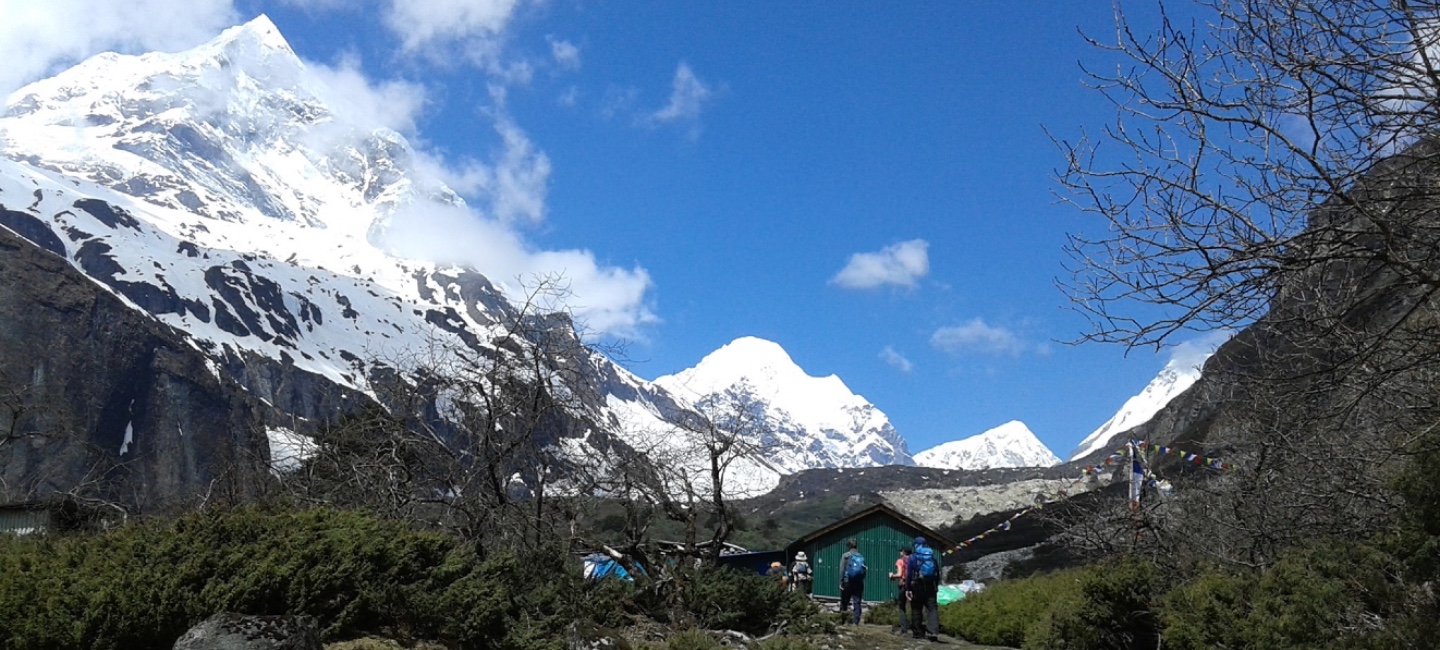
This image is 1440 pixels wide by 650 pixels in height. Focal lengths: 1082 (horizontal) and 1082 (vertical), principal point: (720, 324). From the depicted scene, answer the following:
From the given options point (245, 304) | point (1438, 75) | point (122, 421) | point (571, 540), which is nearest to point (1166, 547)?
point (571, 540)

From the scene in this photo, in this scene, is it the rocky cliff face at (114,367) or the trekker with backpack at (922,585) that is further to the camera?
the rocky cliff face at (114,367)

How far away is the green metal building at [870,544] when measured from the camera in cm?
3778

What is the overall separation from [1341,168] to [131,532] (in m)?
7.90

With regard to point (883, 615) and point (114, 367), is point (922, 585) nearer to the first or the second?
point (883, 615)

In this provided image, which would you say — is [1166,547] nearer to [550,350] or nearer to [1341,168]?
[550,350]

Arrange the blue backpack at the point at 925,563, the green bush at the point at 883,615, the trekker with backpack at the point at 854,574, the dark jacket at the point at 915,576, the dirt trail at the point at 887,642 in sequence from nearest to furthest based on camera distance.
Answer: the dirt trail at the point at 887,642
the blue backpack at the point at 925,563
the dark jacket at the point at 915,576
the trekker with backpack at the point at 854,574
the green bush at the point at 883,615

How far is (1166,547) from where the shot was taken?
47.4 ft

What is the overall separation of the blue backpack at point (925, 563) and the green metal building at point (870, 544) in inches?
838

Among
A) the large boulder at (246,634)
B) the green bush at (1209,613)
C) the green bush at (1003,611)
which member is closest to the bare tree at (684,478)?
the green bush at (1003,611)

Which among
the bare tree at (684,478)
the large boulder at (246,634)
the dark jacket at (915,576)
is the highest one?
the bare tree at (684,478)

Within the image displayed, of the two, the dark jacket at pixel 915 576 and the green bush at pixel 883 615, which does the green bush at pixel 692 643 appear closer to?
the dark jacket at pixel 915 576

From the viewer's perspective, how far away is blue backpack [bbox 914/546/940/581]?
16.0 metres

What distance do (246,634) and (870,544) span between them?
33119 millimetres

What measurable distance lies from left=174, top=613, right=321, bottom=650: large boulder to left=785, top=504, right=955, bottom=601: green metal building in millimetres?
31978
